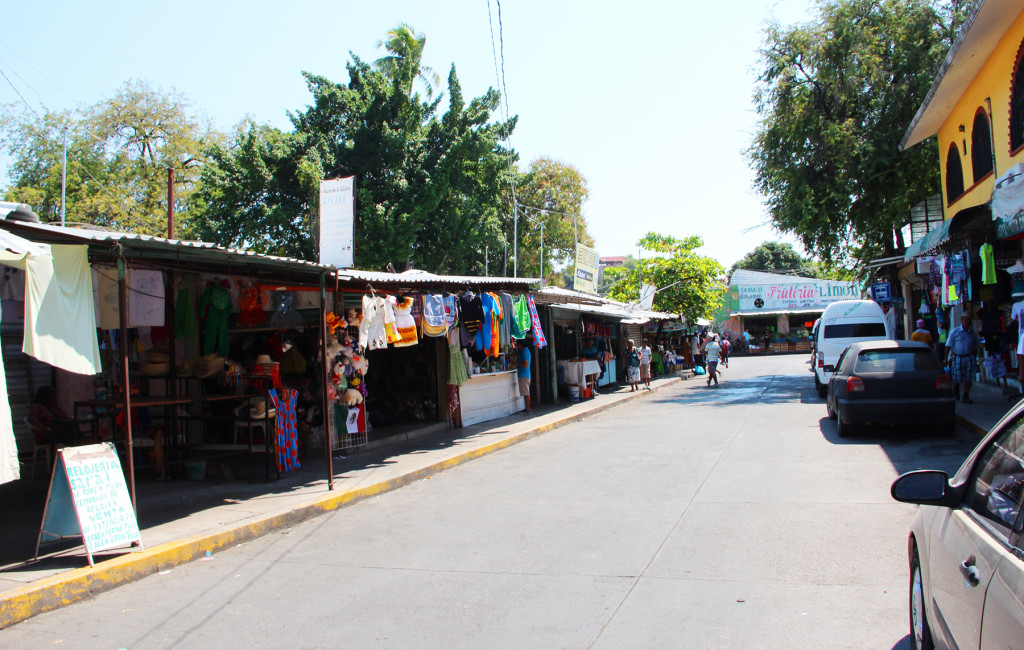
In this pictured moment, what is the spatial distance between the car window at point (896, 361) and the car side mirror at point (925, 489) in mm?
8891

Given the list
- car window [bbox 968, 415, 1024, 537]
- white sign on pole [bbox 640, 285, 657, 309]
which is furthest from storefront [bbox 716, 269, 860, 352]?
car window [bbox 968, 415, 1024, 537]

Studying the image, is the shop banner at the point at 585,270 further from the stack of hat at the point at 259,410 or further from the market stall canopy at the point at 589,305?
the stack of hat at the point at 259,410

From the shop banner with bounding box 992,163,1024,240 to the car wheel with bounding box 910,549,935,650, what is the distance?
8.26m

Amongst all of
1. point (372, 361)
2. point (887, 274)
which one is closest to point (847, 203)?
point (887, 274)

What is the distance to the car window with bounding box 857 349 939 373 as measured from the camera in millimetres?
10873

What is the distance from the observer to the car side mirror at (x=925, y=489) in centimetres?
297

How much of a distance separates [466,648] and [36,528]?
5518 mm

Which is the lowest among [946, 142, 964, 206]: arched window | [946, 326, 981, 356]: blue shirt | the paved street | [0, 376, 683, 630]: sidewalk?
the paved street

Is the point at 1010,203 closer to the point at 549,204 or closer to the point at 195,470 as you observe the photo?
the point at 195,470

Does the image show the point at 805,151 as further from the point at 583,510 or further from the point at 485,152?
the point at 583,510

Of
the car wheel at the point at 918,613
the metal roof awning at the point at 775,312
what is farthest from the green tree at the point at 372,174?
the metal roof awning at the point at 775,312

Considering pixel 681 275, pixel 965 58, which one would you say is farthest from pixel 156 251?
pixel 681 275

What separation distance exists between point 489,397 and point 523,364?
150 centimetres

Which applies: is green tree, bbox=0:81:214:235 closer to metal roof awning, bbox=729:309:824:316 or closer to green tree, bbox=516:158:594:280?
green tree, bbox=516:158:594:280
